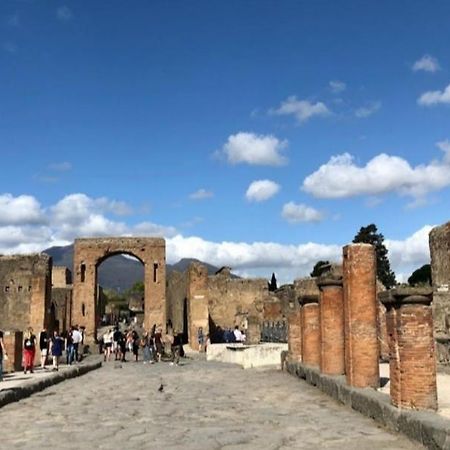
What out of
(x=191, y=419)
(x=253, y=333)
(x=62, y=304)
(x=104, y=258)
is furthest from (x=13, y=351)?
(x=62, y=304)

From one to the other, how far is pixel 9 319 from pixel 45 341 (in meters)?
17.5

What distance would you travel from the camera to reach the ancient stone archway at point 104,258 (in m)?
34.8

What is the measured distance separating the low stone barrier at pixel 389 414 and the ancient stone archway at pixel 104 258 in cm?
2403

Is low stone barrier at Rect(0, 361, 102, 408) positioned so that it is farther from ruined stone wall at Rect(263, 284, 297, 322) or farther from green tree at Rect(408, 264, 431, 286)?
green tree at Rect(408, 264, 431, 286)

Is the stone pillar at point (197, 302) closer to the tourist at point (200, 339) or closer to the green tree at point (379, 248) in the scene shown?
the tourist at point (200, 339)

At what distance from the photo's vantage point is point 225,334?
3017cm

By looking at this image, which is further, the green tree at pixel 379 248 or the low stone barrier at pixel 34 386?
the green tree at pixel 379 248

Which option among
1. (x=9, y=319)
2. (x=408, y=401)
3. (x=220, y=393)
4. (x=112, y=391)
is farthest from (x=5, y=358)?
(x=9, y=319)

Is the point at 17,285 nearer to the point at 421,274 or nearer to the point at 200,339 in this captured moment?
the point at 200,339

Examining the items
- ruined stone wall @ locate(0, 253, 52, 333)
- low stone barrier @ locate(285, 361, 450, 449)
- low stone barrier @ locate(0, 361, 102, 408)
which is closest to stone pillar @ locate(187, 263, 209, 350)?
ruined stone wall @ locate(0, 253, 52, 333)

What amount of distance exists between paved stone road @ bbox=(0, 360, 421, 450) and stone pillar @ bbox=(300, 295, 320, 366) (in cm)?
66

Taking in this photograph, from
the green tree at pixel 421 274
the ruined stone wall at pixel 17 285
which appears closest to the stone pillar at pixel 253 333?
the ruined stone wall at pixel 17 285

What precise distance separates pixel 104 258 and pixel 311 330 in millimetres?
23393

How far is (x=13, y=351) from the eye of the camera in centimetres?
1731
